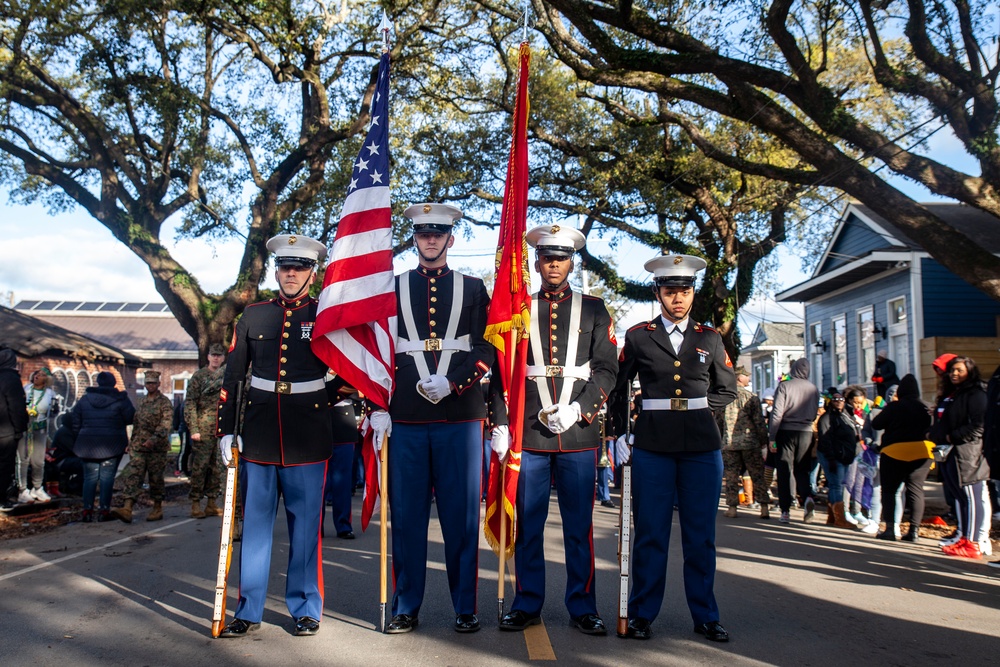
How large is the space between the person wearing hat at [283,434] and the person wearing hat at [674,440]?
6.27 feet

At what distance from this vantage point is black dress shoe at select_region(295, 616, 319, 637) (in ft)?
17.5

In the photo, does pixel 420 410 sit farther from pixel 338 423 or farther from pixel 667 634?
pixel 338 423

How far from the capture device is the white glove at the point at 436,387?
213 inches

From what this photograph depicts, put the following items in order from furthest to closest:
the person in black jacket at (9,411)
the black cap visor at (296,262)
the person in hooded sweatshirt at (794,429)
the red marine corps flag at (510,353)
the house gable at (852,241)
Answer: the house gable at (852,241)
the person in hooded sweatshirt at (794,429)
the person in black jacket at (9,411)
the black cap visor at (296,262)
the red marine corps flag at (510,353)

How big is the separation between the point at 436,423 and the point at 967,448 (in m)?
6.06

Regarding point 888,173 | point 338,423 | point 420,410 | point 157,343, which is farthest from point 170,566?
point 157,343

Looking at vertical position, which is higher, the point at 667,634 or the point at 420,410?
the point at 420,410

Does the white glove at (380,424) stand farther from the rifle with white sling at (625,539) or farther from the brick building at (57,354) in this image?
the brick building at (57,354)

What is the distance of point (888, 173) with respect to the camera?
12094 mm

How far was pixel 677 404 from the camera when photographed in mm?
5633

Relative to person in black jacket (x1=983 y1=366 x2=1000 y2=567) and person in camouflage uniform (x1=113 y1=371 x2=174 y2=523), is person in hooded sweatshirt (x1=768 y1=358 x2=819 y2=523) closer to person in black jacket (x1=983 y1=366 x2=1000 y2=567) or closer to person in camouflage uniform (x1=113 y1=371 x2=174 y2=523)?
person in black jacket (x1=983 y1=366 x2=1000 y2=567)

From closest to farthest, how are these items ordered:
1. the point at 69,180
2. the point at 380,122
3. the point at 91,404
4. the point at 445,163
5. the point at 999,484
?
the point at 380,122 < the point at 999,484 < the point at 91,404 < the point at 69,180 < the point at 445,163

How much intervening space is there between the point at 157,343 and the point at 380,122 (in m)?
38.5

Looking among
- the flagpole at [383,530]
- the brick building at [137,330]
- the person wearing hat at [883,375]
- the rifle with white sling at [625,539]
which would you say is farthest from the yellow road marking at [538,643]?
the brick building at [137,330]
